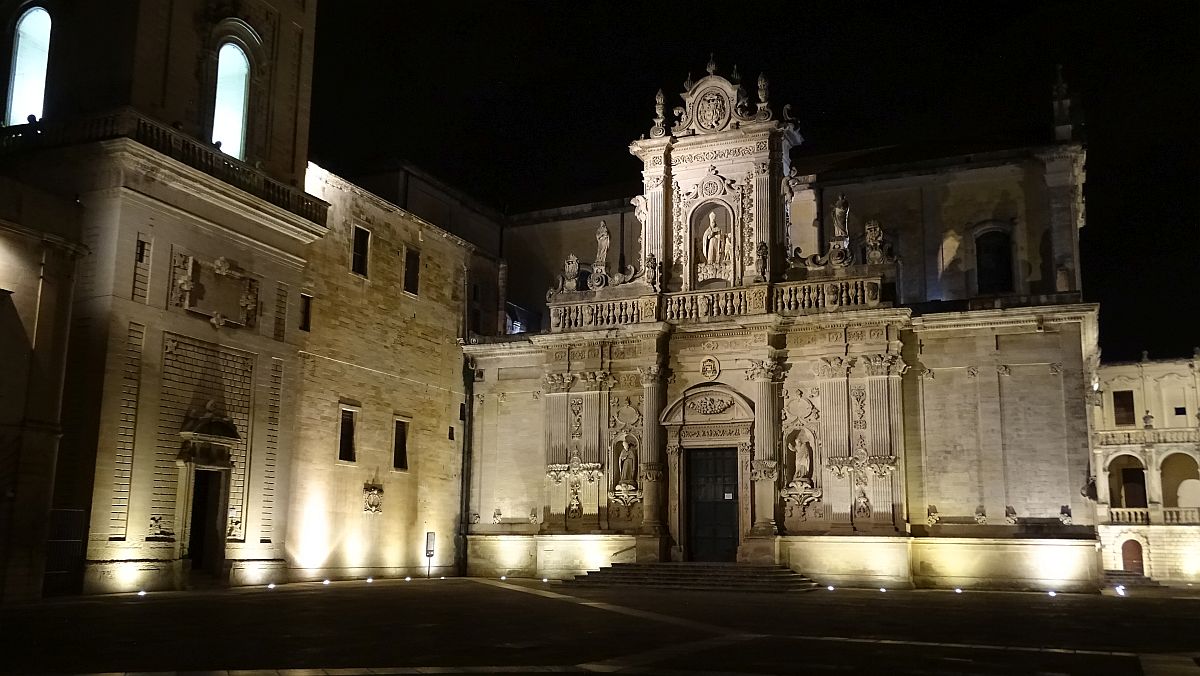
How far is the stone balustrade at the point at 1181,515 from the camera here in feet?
178

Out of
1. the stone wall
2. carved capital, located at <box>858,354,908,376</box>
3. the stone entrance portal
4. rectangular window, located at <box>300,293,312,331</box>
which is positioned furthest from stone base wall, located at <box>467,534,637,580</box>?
→ rectangular window, located at <box>300,293,312,331</box>

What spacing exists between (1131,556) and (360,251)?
46223mm

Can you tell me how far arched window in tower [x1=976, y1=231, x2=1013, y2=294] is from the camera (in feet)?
112

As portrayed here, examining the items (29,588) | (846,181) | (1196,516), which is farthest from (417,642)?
(1196,516)

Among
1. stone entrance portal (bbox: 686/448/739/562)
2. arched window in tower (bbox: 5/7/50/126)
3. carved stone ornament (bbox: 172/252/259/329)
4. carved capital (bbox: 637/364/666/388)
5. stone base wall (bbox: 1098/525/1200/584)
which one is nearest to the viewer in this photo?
carved stone ornament (bbox: 172/252/259/329)

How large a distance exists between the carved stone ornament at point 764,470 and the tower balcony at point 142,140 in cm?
1541

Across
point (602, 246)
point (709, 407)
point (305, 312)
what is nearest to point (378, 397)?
point (305, 312)

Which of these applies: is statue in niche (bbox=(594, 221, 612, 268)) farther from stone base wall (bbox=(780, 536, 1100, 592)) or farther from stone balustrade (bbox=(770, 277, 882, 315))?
stone base wall (bbox=(780, 536, 1100, 592))

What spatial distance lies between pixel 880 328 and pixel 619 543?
33.0 feet

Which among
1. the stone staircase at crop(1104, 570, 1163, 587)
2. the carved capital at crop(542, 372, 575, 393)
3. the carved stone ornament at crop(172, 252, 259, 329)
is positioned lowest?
the stone staircase at crop(1104, 570, 1163, 587)

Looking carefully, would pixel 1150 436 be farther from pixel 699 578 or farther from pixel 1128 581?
pixel 699 578

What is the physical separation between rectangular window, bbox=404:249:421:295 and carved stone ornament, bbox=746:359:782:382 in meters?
11.7

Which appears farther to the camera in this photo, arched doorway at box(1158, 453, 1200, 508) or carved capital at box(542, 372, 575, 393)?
arched doorway at box(1158, 453, 1200, 508)

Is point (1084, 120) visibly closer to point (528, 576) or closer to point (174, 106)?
point (528, 576)
